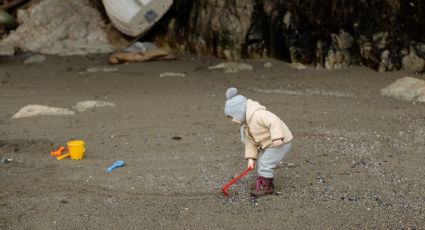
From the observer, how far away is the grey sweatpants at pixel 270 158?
454cm

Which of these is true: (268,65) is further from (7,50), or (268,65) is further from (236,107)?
(236,107)

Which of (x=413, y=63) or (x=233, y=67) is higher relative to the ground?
(x=413, y=63)

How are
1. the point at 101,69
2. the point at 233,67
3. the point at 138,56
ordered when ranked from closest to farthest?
the point at 233,67
the point at 101,69
the point at 138,56

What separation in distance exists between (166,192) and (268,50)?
6.83m

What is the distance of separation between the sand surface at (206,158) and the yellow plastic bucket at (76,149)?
A: 0.12m

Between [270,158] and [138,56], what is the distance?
783 centimetres

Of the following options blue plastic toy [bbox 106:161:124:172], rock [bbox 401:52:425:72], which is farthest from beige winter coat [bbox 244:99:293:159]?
rock [bbox 401:52:425:72]

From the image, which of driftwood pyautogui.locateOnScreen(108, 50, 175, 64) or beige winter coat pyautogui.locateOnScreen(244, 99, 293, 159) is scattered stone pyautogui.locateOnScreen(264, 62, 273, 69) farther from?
beige winter coat pyautogui.locateOnScreen(244, 99, 293, 159)

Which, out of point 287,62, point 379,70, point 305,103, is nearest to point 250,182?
point 305,103

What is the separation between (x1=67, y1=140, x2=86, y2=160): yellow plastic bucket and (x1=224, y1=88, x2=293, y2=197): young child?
1.85m

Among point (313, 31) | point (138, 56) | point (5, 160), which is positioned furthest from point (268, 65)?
point (5, 160)

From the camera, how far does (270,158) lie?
15.0 ft

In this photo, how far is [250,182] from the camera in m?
5.00

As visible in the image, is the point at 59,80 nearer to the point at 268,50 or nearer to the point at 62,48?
the point at 62,48
